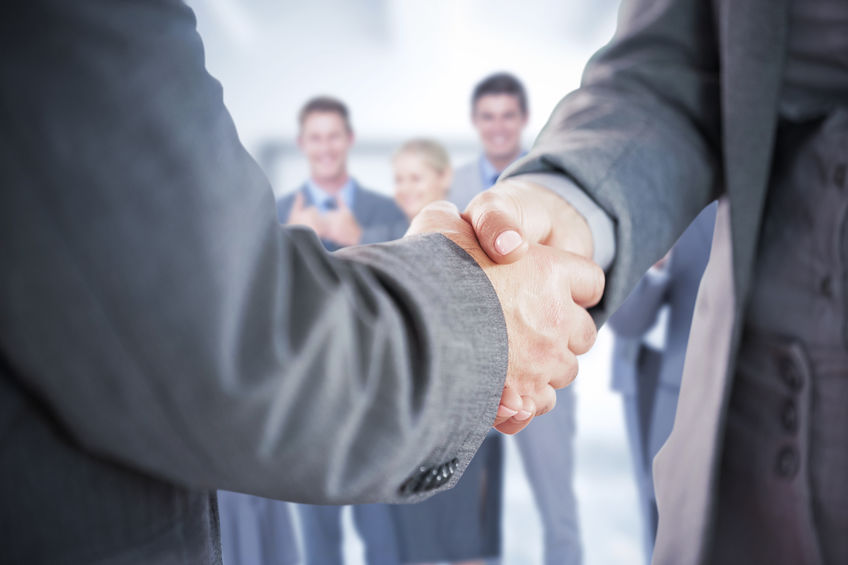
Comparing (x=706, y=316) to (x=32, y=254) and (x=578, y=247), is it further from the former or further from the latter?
(x=32, y=254)

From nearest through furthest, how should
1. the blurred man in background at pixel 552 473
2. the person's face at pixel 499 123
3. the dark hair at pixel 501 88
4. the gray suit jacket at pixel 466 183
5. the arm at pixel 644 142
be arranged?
1. the arm at pixel 644 142
2. the blurred man in background at pixel 552 473
3. the gray suit jacket at pixel 466 183
4. the person's face at pixel 499 123
5. the dark hair at pixel 501 88

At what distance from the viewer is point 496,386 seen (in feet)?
1.48

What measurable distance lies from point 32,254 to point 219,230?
0.09 m

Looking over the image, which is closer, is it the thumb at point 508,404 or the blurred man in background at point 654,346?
the thumb at point 508,404

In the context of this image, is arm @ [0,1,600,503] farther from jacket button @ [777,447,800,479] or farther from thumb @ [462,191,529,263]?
jacket button @ [777,447,800,479]

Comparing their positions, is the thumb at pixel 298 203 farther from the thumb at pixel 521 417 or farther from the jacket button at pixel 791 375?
the jacket button at pixel 791 375

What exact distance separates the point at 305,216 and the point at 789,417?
214cm

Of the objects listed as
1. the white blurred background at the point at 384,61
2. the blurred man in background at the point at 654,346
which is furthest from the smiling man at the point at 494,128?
the white blurred background at the point at 384,61

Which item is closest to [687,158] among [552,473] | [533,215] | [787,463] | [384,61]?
[533,215]

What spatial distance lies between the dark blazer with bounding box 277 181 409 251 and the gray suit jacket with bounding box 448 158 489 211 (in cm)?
23

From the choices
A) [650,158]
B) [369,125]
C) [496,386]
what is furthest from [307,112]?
[369,125]

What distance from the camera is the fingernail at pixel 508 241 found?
21.8 inches

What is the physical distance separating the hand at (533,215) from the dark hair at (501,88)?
2.11 metres

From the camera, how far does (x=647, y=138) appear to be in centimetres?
67
